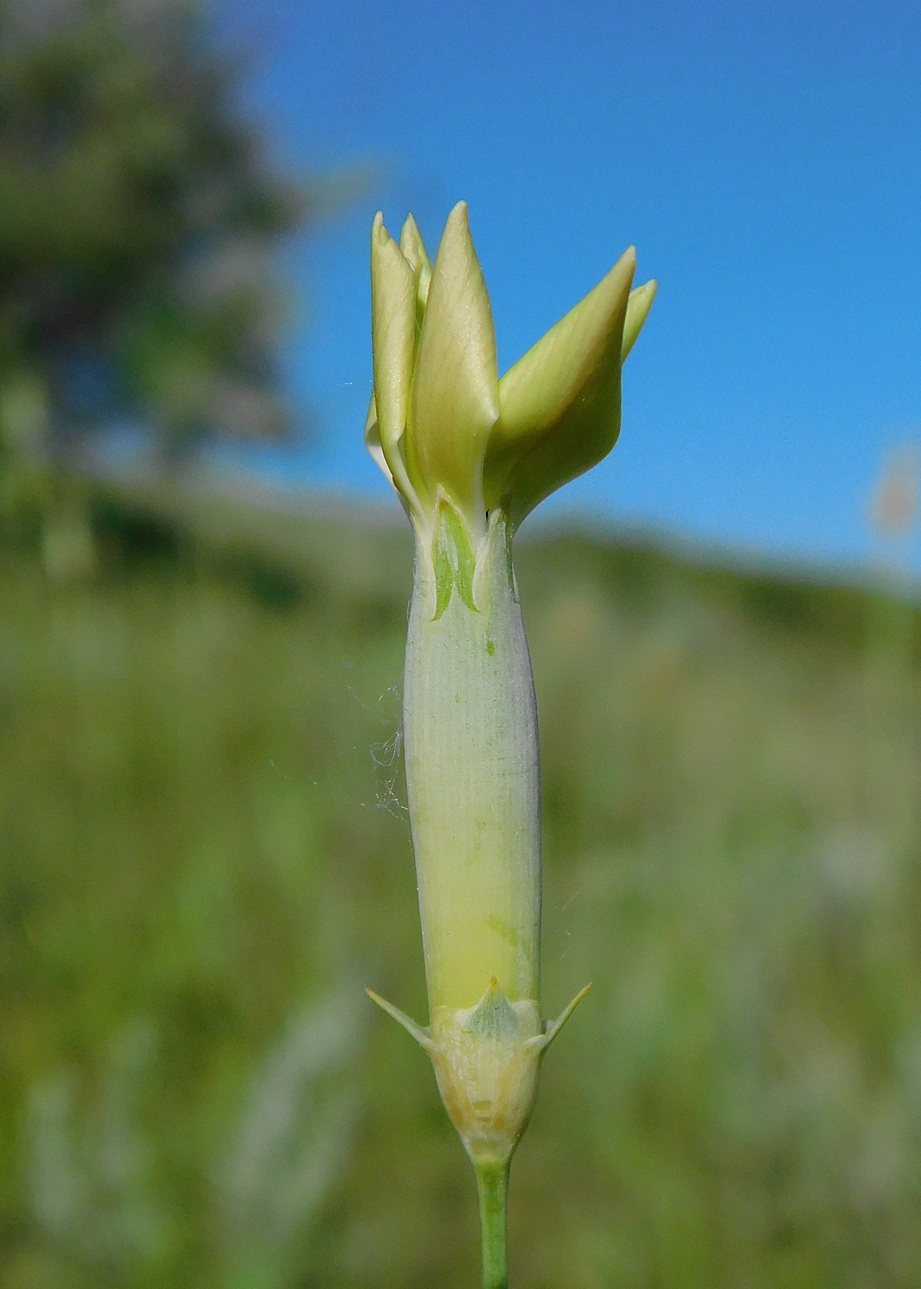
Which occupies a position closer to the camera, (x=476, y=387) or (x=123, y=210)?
(x=476, y=387)

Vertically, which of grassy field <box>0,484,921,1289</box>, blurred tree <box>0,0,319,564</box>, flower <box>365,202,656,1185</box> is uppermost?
blurred tree <box>0,0,319,564</box>

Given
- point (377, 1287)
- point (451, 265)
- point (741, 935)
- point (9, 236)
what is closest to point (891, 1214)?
point (377, 1287)

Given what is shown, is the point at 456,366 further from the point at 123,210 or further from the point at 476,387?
the point at 123,210

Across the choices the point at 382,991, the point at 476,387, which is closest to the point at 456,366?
the point at 476,387

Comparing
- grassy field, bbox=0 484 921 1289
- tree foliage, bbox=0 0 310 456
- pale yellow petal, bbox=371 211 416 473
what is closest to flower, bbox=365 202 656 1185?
pale yellow petal, bbox=371 211 416 473

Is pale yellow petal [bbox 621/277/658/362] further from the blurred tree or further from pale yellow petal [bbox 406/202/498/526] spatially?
the blurred tree

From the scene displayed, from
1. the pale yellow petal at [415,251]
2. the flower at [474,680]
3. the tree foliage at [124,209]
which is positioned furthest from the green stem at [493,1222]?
the tree foliage at [124,209]
